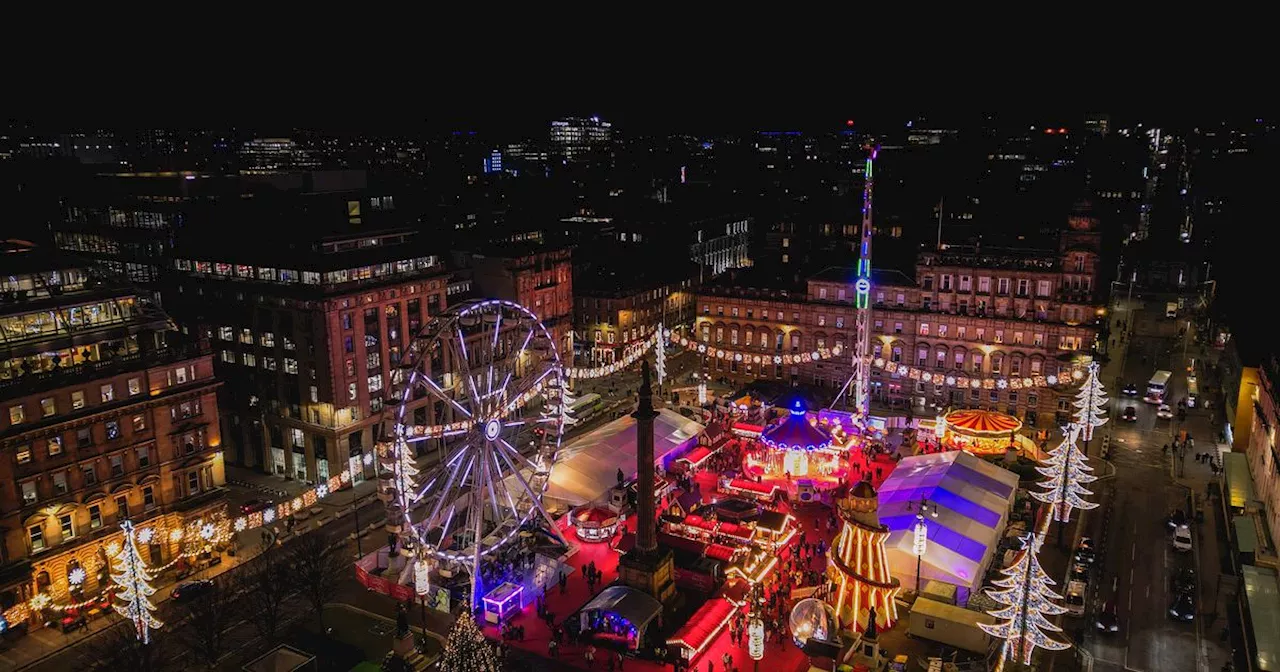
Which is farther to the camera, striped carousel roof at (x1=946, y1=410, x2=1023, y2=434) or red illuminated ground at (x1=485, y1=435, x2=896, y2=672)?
striped carousel roof at (x1=946, y1=410, x2=1023, y2=434)

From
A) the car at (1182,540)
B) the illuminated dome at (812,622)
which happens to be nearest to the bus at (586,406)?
the illuminated dome at (812,622)

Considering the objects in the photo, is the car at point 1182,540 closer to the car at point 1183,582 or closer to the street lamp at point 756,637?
the car at point 1183,582

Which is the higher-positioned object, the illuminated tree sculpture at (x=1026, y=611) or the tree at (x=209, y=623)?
the illuminated tree sculpture at (x=1026, y=611)

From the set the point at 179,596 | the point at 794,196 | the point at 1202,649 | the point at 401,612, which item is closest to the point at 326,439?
the point at 179,596

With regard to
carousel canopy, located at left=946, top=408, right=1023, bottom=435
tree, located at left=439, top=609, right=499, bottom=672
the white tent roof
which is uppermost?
tree, located at left=439, top=609, right=499, bottom=672

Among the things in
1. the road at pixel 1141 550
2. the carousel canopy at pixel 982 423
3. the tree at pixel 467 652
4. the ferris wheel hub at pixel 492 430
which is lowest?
the road at pixel 1141 550

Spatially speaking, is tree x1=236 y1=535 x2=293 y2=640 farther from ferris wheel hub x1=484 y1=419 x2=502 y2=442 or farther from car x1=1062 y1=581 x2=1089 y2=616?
car x1=1062 y1=581 x2=1089 y2=616

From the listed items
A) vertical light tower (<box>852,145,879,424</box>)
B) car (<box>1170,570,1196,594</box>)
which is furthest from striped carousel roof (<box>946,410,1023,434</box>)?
car (<box>1170,570,1196,594</box>)
